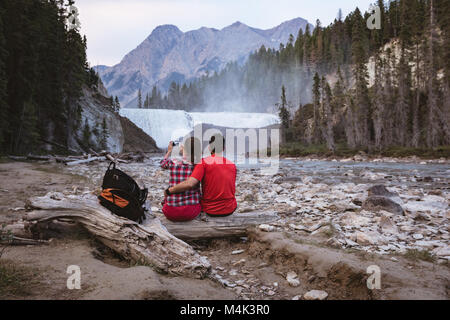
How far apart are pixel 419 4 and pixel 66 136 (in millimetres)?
56740

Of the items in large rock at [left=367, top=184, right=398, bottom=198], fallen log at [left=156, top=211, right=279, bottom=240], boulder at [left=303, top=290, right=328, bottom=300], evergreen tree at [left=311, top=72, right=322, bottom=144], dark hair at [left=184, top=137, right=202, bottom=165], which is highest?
evergreen tree at [left=311, top=72, right=322, bottom=144]

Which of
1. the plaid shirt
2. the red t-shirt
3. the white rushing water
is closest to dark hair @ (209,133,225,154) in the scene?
the red t-shirt

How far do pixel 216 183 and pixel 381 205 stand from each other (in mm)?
4096

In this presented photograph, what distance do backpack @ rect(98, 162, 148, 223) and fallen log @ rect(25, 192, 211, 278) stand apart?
5.1 inches

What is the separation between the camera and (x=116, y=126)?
136 feet

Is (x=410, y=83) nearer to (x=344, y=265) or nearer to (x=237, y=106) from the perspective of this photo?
(x=344, y=265)

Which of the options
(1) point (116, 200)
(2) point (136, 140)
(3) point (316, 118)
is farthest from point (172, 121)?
(1) point (116, 200)

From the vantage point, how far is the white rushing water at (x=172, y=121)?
61.8 m

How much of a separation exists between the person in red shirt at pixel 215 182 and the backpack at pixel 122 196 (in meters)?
0.56

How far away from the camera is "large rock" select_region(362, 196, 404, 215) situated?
20.1 ft

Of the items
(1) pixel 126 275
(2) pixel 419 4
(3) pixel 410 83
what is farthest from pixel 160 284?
(2) pixel 419 4

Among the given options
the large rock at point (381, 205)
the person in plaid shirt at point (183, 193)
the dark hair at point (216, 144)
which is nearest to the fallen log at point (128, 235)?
the person in plaid shirt at point (183, 193)

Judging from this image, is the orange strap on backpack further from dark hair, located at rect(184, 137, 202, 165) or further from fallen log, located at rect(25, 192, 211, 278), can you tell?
dark hair, located at rect(184, 137, 202, 165)

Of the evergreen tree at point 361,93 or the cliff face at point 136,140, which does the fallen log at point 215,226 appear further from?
the cliff face at point 136,140
